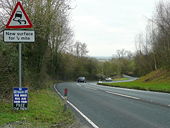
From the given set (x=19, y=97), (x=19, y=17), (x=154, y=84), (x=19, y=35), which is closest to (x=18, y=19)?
(x=19, y=17)

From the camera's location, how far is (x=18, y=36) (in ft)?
28.0

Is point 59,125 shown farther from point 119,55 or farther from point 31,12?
point 119,55

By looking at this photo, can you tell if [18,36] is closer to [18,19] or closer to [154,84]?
[18,19]

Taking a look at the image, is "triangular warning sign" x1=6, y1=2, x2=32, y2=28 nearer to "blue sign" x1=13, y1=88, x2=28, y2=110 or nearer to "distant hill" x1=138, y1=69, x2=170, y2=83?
"blue sign" x1=13, y1=88, x2=28, y2=110

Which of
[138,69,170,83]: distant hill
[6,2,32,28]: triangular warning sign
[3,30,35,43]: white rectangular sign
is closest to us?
[6,2,32,28]: triangular warning sign

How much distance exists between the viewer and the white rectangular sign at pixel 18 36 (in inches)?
333

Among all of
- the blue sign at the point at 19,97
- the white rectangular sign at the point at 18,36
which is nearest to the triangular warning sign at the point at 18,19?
the white rectangular sign at the point at 18,36

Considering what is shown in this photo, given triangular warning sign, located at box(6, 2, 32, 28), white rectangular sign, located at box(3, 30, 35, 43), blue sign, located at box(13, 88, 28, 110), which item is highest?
triangular warning sign, located at box(6, 2, 32, 28)

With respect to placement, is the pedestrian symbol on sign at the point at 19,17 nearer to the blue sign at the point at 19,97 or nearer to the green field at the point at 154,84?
the blue sign at the point at 19,97

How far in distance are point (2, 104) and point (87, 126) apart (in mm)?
4052

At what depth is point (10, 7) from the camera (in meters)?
18.5

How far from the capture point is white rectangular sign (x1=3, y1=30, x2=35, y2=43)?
27.8 ft

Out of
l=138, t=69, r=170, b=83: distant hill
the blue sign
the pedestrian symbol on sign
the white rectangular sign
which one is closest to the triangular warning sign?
the pedestrian symbol on sign

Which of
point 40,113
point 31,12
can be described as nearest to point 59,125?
point 40,113
